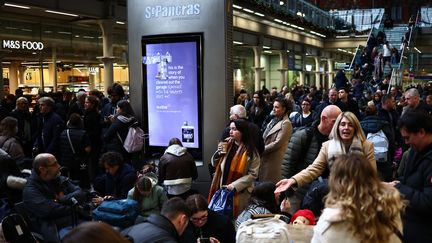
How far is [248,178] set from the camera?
5.36 metres

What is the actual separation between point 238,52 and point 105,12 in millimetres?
14118

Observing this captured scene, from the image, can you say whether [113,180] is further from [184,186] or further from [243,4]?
[243,4]

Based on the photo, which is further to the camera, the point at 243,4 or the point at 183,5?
the point at 243,4

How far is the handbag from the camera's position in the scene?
201 inches

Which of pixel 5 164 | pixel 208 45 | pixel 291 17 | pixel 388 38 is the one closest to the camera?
pixel 5 164

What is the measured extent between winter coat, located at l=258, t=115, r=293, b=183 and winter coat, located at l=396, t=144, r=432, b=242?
298cm

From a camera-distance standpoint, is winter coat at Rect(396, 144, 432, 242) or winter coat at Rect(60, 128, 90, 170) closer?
winter coat at Rect(396, 144, 432, 242)

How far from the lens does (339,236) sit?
2.54 metres

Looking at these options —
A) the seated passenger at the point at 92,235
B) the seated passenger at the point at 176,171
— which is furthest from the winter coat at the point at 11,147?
the seated passenger at the point at 92,235

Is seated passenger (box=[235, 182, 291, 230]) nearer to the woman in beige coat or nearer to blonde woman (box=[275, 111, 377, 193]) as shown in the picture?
blonde woman (box=[275, 111, 377, 193])

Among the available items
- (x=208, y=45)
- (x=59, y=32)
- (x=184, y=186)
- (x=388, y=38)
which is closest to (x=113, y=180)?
(x=184, y=186)

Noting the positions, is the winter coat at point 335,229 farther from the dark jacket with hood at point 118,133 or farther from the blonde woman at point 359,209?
the dark jacket with hood at point 118,133

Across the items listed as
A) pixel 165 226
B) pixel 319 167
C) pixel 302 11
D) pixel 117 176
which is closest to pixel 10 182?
pixel 117 176

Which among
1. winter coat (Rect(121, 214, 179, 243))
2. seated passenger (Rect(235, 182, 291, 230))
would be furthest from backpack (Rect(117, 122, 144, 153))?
winter coat (Rect(121, 214, 179, 243))
